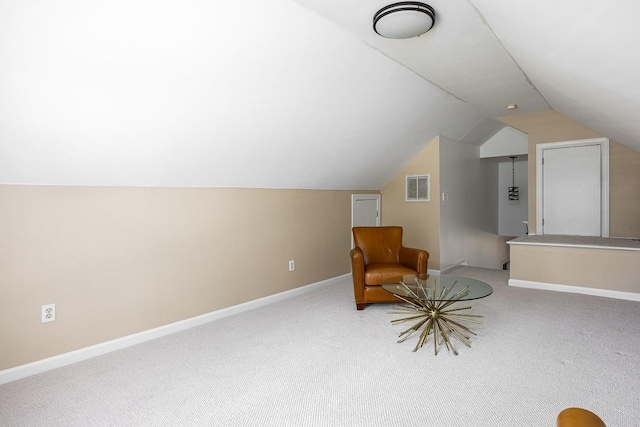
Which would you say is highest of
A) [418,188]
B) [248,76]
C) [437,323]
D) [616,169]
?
[248,76]

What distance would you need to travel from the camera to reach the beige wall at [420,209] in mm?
5492

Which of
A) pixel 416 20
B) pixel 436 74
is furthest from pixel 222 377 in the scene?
pixel 436 74

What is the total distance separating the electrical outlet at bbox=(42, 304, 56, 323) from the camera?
8.54ft

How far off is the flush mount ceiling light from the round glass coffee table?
1930 millimetres

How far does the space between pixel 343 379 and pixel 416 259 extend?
190 cm

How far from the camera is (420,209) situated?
5.63m

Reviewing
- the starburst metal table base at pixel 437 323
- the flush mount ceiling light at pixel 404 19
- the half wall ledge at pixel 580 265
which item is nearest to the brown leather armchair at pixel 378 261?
the starburst metal table base at pixel 437 323

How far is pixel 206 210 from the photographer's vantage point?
11.8 ft

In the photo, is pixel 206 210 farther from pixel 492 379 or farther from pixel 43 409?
pixel 492 379

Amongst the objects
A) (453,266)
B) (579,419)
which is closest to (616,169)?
(453,266)

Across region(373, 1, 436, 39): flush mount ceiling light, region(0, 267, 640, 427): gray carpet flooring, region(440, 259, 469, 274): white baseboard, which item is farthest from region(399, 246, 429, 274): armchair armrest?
region(373, 1, 436, 39): flush mount ceiling light

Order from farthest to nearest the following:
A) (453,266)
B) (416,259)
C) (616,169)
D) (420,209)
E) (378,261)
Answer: (453,266) < (420,209) < (616,169) < (378,261) < (416,259)

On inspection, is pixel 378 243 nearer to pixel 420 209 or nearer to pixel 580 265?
pixel 420 209

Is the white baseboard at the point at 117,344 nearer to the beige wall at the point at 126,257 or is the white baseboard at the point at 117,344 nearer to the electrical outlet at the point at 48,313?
the beige wall at the point at 126,257
